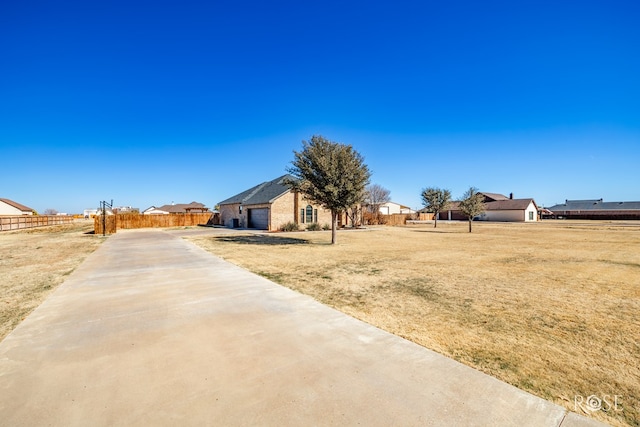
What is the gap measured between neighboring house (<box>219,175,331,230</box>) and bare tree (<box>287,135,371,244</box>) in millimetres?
9136

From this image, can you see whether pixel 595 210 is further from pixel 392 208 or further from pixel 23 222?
pixel 23 222

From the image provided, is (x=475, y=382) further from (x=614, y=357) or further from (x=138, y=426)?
(x=138, y=426)

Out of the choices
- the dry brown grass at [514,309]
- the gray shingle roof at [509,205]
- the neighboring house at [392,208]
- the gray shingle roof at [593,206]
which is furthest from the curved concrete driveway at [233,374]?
the gray shingle roof at [593,206]

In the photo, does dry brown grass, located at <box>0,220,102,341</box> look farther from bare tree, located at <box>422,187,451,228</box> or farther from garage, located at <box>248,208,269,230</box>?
bare tree, located at <box>422,187,451,228</box>

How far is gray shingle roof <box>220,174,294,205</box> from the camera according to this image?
1184 inches

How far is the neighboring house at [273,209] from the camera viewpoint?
29453mm

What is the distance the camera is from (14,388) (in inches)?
123

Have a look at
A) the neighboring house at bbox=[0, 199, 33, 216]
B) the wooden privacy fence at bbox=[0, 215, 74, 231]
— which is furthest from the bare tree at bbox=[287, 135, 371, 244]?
the neighboring house at bbox=[0, 199, 33, 216]

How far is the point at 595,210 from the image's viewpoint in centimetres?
7356

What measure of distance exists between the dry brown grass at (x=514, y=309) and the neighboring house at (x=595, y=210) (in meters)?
70.9

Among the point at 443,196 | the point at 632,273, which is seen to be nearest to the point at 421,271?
the point at 632,273

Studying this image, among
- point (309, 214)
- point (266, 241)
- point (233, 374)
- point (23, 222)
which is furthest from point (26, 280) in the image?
point (23, 222)

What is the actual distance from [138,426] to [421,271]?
859 centimetres

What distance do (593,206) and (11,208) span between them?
132m
